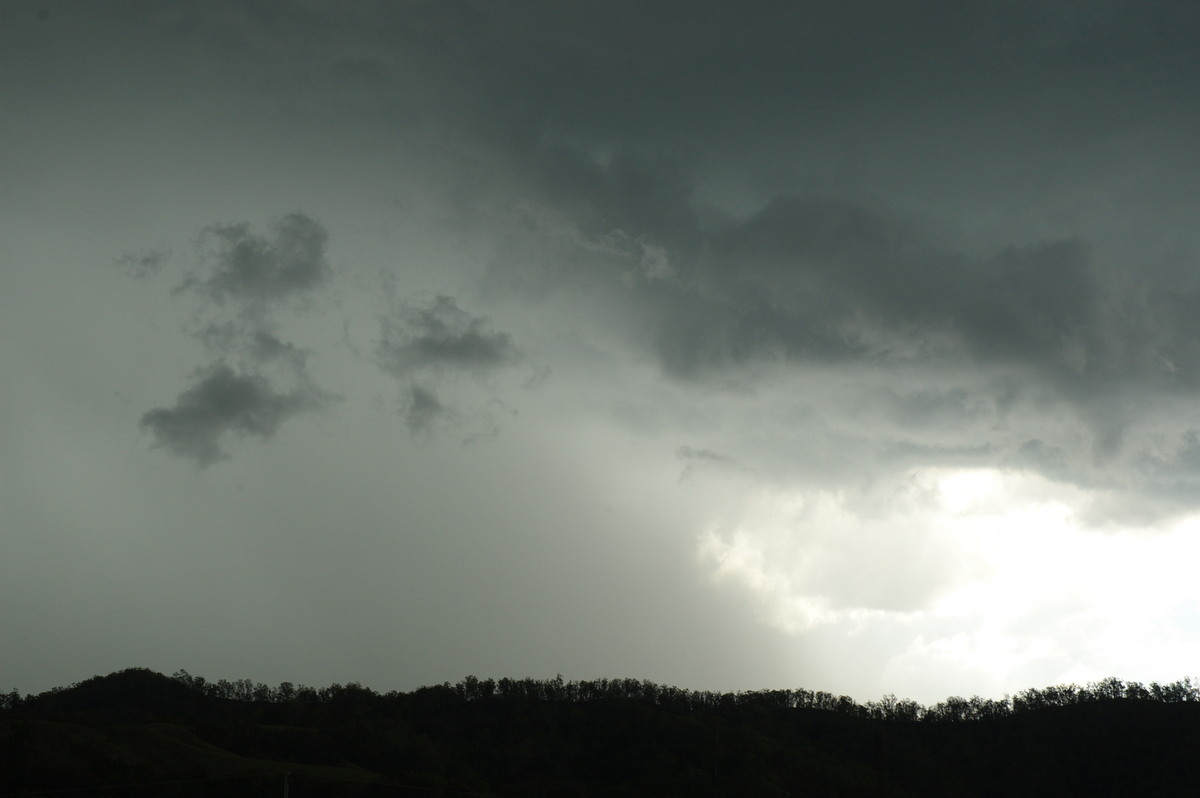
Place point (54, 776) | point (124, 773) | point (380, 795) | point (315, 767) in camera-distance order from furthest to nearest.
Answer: point (315, 767) → point (380, 795) → point (124, 773) → point (54, 776)

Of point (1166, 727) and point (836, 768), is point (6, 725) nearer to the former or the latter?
point (836, 768)

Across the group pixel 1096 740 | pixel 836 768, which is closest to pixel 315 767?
pixel 836 768

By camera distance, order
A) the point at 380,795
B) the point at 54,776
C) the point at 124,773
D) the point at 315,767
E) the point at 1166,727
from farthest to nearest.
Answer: the point at 1166,727
the point at 315,767
the point at 380,795
the point at 124,773
the point at 54,776

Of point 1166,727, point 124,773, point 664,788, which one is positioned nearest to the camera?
point 124,773

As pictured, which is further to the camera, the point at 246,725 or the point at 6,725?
the point at 246,725

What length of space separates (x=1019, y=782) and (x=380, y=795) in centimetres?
14147

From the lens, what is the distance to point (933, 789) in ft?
651

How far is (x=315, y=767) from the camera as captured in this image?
545ft

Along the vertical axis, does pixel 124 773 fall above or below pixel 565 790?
above

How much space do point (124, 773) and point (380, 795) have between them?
106 ft

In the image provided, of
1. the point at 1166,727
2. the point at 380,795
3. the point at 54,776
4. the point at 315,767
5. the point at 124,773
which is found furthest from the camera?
the point at 1166,727

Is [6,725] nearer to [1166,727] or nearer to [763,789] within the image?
[763,789]

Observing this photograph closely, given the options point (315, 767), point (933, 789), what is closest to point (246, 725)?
point (315, 767)

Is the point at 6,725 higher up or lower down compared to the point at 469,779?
higher up
